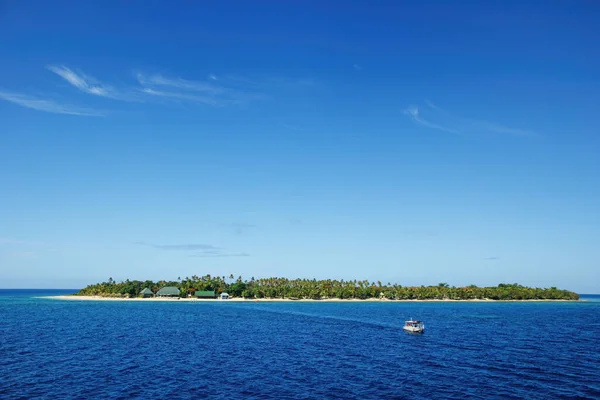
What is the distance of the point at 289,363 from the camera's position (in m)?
70.4

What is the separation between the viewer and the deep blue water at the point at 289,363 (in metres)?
53.0

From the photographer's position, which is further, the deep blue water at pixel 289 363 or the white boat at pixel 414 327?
the white boat at pixel 414 327

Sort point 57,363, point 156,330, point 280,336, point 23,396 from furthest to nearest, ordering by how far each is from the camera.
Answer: point 156,330
point 280,336
point 57,363
point 23,396

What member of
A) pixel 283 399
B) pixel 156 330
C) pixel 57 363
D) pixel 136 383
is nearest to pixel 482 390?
pixel 283 399

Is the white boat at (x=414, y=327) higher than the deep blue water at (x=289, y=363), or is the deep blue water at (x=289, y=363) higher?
the white boat at (x=414, y=327)

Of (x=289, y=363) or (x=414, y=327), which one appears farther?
(x=414, y=327)

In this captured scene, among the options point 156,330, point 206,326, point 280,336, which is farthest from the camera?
point 206,326

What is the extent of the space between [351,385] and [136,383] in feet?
98.5

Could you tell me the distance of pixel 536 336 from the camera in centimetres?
11075

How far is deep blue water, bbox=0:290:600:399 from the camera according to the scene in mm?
53031

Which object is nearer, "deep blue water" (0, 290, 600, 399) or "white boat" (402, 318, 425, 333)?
"deep blue water" (0, 290, 600, 399)

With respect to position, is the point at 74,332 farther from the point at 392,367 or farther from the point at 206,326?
the point at 392,367

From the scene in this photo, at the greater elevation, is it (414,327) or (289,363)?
(414,327)

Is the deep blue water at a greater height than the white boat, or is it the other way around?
the white boat
